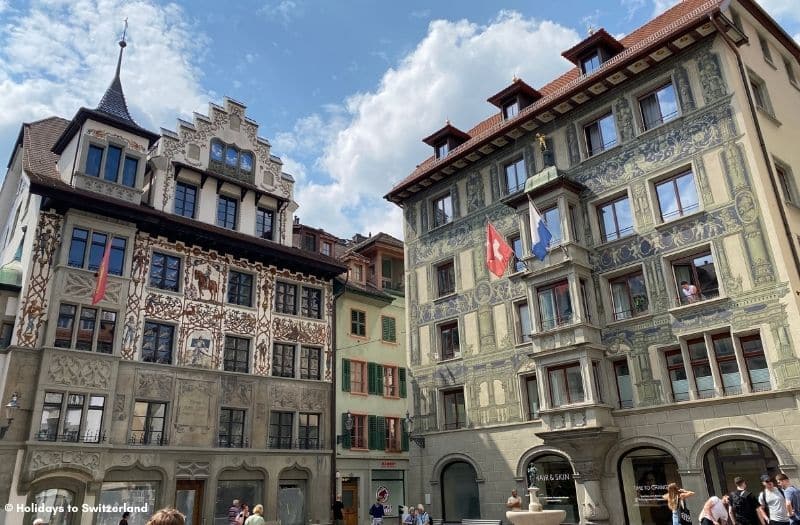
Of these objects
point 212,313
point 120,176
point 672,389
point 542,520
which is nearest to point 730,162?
point 672,389

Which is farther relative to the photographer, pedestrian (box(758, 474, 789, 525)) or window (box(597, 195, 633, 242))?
window (box(597, 195, 633, 242))

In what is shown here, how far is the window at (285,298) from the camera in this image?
30328mm

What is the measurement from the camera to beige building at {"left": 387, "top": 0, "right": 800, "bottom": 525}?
18.3m

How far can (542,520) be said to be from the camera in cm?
1634

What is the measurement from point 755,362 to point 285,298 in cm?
2098

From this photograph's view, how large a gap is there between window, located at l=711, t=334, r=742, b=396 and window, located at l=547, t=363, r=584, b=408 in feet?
Result: 14.6

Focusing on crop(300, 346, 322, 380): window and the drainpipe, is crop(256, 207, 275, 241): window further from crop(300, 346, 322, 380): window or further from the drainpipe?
the drainpipe

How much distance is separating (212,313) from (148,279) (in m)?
3.21

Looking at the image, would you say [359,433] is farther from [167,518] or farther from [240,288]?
[167,518]

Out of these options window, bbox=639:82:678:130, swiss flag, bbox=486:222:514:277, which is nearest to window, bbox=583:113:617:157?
window, bbox=639:82:678:130

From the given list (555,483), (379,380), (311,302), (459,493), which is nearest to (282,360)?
(311,302)

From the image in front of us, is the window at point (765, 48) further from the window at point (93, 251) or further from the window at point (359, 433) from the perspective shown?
the window at point (93, 251)

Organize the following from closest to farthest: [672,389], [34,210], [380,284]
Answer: [672,389] < [34,210] < [380,284]

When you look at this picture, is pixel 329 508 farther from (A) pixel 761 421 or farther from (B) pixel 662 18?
(B) pixel 662 18
